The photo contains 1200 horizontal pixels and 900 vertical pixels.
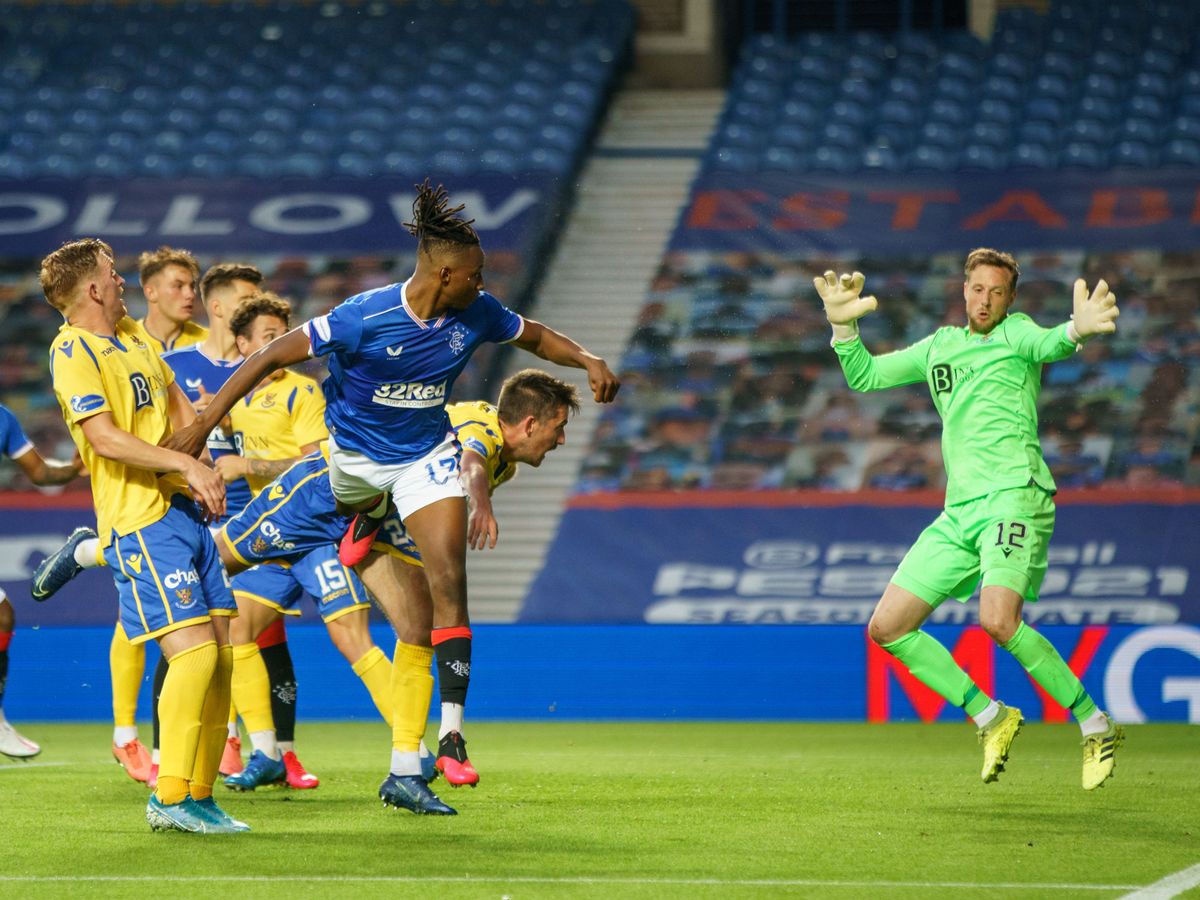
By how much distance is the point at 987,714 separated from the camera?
698 cm

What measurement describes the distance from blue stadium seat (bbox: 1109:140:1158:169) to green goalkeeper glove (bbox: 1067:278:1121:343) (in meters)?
9.83

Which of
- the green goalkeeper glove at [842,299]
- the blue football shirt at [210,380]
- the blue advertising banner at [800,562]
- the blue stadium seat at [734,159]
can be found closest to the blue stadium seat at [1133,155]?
the blue stadium seat at [734,159]

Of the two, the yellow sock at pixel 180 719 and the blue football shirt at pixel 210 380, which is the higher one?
the yellow sock at pixel 180 719

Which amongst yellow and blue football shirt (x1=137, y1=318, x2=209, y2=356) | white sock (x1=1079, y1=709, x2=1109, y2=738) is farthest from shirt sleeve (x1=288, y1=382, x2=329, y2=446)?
white sock (x1=1079, y1=709, x2=1109, y2=738)

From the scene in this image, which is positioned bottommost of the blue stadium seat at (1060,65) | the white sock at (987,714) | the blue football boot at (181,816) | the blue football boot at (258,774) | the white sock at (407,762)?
the blue stadium seat at (1060,65)

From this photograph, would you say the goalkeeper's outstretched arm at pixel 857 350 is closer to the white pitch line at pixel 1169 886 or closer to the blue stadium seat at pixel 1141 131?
the white pitch line at pixel 1169 886

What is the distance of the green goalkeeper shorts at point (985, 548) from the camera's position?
6977 mm

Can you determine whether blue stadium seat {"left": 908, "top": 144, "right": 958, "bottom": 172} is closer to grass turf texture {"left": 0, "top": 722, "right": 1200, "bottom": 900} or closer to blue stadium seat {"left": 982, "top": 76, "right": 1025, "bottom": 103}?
blue stadium seat {"left": 982, "top": 76, "right": 1025, "bottom": 103}

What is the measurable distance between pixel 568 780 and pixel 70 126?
12783 mm

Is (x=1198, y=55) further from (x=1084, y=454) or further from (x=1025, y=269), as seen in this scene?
(x=1084, y=454)

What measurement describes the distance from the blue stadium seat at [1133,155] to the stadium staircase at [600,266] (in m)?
4.05

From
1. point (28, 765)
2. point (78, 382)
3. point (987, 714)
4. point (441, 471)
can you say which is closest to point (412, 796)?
point (441, 471)

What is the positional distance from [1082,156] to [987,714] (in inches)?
413

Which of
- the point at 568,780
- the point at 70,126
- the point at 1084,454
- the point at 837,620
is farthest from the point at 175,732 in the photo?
the point at 70,126
